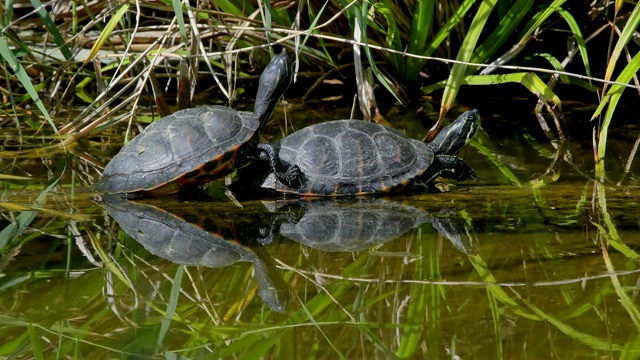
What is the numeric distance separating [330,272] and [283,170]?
1.10 m

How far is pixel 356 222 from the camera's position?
9.34 feet

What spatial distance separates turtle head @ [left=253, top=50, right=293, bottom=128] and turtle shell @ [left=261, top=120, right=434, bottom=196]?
339 millimetres

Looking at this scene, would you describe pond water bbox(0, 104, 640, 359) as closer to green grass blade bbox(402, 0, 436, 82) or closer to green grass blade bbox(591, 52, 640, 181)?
A: green grass blade bbox(591, 52, 640, 181)

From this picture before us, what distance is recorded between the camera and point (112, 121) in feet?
12.9

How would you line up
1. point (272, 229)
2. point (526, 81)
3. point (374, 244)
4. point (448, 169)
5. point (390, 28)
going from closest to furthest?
1. point (374, 244)
2. point (272, 229)
3. point (448, 169)
4. point (526, 81)
5. point (390, 28)

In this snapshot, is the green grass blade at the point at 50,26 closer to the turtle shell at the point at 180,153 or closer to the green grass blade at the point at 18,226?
the turtle shell at the point at 180,153

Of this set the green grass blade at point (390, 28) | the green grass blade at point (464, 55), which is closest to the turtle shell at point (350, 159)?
the green grass blade at point (464, 55)

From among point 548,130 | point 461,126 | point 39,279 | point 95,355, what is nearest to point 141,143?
point 39,279

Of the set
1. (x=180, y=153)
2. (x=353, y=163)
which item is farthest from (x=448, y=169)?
(x=180, y=153)

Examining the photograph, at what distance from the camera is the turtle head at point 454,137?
3.64m

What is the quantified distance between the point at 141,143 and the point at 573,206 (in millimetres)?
1735

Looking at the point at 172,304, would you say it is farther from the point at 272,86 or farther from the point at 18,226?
the point at 272,86

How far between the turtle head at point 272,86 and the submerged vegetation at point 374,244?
0.37m

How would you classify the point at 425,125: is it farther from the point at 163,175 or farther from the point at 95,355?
the point at 95,355
